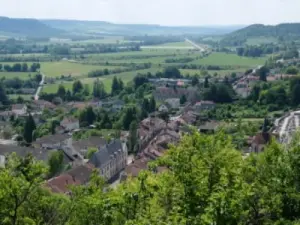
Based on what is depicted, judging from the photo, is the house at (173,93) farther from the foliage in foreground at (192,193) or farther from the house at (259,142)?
the foliage in foreground at (192,193)

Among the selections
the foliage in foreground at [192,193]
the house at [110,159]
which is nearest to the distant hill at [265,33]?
the house at [110,159]

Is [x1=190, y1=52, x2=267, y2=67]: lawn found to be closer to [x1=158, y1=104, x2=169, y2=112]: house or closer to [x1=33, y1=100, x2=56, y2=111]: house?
[x1=158, y1=104, x2=169, y2=112]: house

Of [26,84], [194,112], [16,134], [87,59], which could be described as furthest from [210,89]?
[87,59]

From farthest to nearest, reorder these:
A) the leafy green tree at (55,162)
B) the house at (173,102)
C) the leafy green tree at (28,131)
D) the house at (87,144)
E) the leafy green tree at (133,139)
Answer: the house at (173,102)
the leafy green tree at (28,131)
the leafy green tree at (133,139)
the house at (87,144)
the leafy green tree at (55,162)

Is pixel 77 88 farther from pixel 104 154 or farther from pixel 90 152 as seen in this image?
pixel 104 154

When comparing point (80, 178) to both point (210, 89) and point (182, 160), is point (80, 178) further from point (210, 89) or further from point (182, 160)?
point (210, 89)

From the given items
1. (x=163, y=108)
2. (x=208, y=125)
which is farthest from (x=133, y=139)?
(x=163, y=108)

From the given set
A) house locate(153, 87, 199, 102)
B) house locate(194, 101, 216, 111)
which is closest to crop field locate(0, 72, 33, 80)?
house locate(153, 87, 199, 102)
